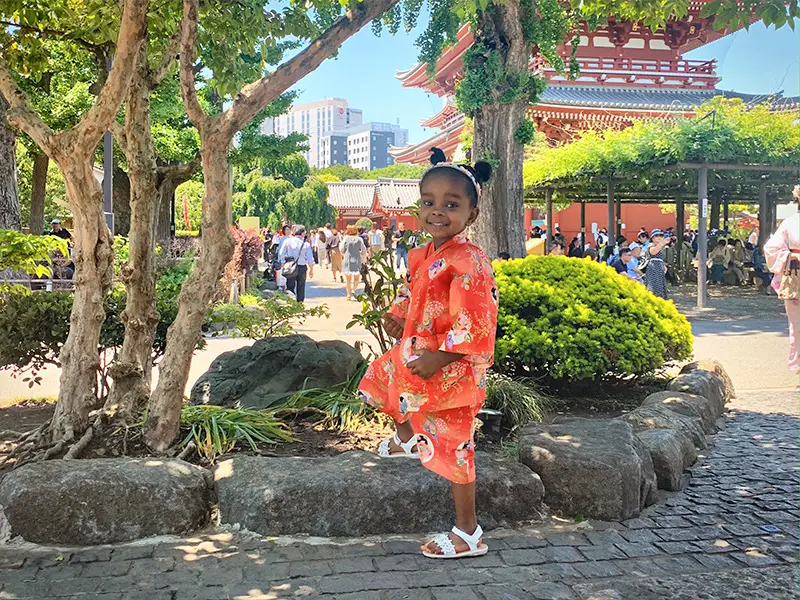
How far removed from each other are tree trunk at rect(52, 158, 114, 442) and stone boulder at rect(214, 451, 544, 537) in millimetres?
1066

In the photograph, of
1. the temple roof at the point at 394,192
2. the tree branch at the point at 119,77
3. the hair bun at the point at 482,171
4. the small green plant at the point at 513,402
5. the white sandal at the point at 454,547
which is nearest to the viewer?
the white sandal at the point at 454,547

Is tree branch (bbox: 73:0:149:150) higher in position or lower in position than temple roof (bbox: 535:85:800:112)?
lower

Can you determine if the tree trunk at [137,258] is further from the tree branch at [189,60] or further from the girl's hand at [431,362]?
the girl's hand at [431,362]

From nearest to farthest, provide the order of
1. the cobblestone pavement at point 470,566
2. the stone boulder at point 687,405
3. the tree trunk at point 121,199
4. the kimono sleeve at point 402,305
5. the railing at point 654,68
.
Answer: the cobblestone pavement at point 470,566 < the kimono sleeve at point 402,305 < the stone boulder at point 687,405 < the tree trunk at point 121,199 < the railing at point 654,68

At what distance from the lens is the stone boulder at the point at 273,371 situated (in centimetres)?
521

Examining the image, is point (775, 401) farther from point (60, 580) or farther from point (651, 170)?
point (651, 170)

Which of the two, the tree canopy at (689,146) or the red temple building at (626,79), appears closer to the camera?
the tree canopy at (689,146)

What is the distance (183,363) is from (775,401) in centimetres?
520

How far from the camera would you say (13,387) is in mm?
6996

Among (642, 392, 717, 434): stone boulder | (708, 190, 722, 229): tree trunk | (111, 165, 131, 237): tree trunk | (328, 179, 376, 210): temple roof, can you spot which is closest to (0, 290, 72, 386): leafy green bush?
(642, 392, 717, 434): stone boulder

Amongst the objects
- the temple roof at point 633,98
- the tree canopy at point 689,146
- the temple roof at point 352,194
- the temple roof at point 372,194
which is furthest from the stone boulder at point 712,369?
the temple roof at point 352,194

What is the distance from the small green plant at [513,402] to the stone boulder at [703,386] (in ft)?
4.24

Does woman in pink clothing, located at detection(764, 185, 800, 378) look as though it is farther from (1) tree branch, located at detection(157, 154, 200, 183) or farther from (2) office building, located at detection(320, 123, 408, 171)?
(2) office building, located at detection(320, 123, 408, 171)

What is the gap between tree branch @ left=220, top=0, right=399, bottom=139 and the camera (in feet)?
13.1
